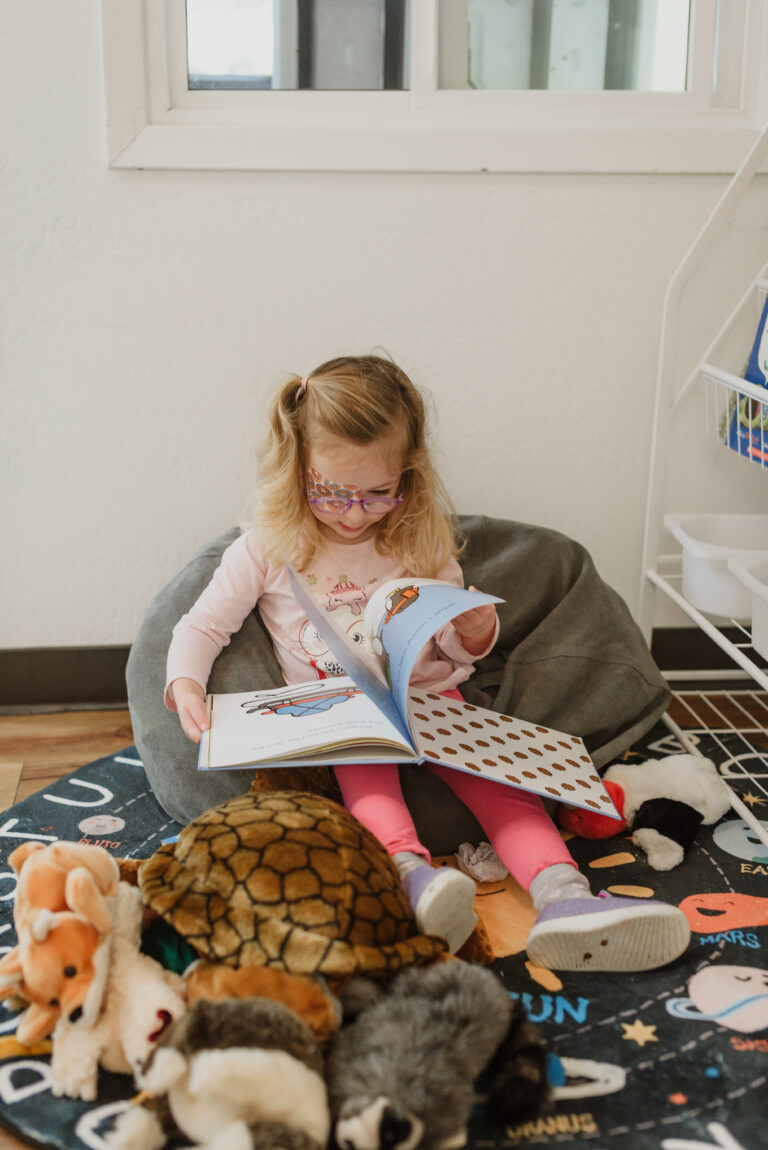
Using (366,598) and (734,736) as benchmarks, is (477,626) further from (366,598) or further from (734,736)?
(734,736)

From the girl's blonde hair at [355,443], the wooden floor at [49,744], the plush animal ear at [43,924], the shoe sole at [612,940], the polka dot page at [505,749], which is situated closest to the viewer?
the plush animal ear at [43,924]

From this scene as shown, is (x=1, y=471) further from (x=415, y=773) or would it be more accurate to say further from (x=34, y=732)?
(x=415, y=773)

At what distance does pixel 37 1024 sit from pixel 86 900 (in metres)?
0.11

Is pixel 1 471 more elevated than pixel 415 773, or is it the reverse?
pixel 1 471

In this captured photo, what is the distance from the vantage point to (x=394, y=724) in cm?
108

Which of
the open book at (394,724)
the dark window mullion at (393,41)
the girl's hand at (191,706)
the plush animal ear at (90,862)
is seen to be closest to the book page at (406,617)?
the open book at (394,724)

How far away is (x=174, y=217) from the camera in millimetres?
1519

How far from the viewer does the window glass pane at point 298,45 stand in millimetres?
1539

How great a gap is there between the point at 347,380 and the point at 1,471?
2.30 ft

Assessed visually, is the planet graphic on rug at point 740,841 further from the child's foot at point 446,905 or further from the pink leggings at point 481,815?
the child's foot at point 446,905

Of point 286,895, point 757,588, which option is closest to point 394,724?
point 286,895

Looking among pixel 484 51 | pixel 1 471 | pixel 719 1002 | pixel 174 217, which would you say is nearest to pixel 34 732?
pixel 1 471

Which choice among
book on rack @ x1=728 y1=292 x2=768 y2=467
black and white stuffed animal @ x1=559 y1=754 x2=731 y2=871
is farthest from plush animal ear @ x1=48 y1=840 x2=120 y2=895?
book on rack @ x1=728 y1=292 x2=768 y2=467

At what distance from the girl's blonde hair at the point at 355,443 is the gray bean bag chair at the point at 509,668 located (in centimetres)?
16
